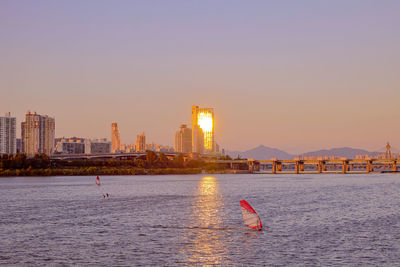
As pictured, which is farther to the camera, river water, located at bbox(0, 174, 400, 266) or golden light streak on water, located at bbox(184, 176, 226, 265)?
golden light streak on water, located at bbox(184, 176, 226, 265)

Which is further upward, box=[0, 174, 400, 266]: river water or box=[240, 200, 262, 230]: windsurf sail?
box=[240, 200, 262, 230]: windsurf sail

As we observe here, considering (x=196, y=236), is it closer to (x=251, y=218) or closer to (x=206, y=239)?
(x=206, y=239)

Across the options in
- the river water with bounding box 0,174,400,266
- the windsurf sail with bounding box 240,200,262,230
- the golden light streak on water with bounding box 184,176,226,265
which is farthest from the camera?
the windsurf sail with bounding box 240,200,262,230

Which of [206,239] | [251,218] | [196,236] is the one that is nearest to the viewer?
[206,239]

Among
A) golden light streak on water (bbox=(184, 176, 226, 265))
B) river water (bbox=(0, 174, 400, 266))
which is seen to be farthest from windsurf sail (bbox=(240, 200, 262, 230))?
golden light streak on water (bbox=(184, 176, 226, 265))

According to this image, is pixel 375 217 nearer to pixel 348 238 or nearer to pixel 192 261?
pixel 348 238

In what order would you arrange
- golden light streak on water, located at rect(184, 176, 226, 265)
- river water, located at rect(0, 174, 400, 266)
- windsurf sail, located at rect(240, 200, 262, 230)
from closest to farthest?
river water, located at rect(0, 174, 400, 266), golden light streak on water, located at rect(184, 176, 226, 265), windsurf sail, located at rect(240, 200, 262, 230)

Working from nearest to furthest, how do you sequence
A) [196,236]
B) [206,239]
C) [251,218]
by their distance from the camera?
1. [206,239]
2. [196,236]
3. [251,218]

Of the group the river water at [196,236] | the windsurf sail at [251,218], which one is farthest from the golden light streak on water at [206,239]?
the windsurf sail at [251,218]

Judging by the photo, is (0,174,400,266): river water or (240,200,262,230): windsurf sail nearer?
(0,174,400,266): river water

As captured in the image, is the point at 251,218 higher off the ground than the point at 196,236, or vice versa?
the point at 251,218

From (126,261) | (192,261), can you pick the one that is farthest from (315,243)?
(126,261)

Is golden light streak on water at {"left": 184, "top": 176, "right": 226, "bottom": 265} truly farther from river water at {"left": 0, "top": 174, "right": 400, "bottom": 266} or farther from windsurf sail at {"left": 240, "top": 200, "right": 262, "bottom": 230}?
windsurf sail at {"left": 240, "top": 200, "right": 262, "bottom": 230}

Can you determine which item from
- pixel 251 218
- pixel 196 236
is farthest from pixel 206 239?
pixel 251 218
